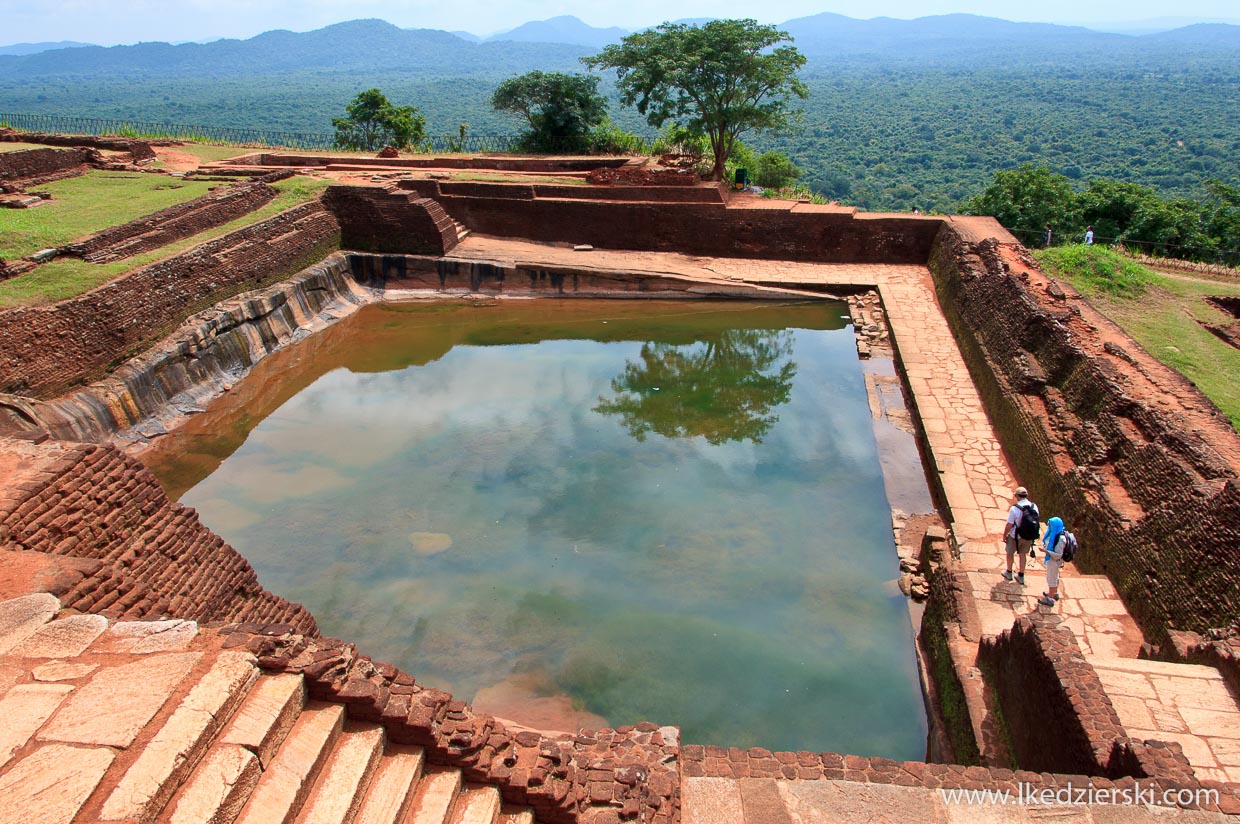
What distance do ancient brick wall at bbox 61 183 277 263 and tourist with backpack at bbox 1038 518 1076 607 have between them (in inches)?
480

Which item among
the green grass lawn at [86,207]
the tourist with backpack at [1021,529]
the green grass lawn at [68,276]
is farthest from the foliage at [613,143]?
the tourist with backpack at [1021,529]

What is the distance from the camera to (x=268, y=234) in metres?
14.1

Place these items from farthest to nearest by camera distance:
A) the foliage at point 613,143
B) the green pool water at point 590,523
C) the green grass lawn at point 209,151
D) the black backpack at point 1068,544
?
the foliage at point 613,143 < the green grass lawn at point 209,151 < the green pool water at point 590,523 < the black backpack at point 1068,544

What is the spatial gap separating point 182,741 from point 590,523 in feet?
16.7

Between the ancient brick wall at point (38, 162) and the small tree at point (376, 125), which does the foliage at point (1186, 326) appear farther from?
the small tree at point (376, 125)

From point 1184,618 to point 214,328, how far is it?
12.0 meters

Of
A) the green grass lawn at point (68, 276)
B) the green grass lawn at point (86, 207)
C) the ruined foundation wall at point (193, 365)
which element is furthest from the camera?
the green grass lawn at point (86, 207)

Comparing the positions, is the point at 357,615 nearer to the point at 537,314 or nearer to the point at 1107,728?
the point at 1107,728

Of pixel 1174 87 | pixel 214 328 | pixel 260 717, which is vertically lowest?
pixel 1174 87

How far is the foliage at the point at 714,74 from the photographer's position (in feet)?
57.6

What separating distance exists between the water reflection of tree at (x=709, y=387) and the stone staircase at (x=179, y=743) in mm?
6432

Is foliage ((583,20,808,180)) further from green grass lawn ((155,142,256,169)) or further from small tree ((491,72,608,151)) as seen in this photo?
green grass lawn ((155,142,256,169))

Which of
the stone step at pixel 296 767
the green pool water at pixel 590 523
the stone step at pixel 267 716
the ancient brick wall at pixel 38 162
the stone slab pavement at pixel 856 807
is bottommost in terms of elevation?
the green pool water at pixel 590 523

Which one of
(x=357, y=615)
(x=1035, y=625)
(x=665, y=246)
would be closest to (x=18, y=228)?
(x=357, y=615)
